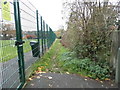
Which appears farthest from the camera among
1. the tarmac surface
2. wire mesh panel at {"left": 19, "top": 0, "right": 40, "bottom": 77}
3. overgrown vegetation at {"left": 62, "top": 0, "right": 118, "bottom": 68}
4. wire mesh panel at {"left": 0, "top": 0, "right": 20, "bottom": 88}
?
overgrown vegetation at {"left": 62, "top": 0, "right": 118, "bottom": 68}

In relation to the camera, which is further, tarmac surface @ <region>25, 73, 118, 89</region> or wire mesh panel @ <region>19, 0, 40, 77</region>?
wire mesh panel @ <region>19, 0, 40, 77</region>

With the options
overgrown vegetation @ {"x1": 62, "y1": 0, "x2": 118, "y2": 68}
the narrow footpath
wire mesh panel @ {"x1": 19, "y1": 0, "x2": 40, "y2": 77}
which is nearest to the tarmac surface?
the narrow footpath

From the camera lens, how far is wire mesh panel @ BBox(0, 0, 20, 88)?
84.3 inches

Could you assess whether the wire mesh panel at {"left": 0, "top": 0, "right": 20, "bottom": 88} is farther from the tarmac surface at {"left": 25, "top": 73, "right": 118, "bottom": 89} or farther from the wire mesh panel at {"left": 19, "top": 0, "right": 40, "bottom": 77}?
the wire mesh panel at {"left": 19, "top": 0, "right": 40, "bottom": 77}

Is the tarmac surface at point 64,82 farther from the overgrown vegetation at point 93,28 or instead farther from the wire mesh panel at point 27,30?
the overgrown vegetation at point 93,28

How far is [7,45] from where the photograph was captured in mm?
2320

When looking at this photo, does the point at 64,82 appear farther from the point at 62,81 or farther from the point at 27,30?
the point at 27,30

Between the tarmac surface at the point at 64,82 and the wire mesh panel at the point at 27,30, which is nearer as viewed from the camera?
the tarmac surface at the point at 64,82

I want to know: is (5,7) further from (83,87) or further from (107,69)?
(107,69)

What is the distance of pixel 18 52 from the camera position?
2764 millimetres

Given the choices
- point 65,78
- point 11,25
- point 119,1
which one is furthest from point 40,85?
point 119,1

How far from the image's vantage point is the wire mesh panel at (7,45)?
2.14m

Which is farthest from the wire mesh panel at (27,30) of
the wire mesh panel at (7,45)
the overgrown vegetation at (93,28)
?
the overgrown vegetation at (93,28)

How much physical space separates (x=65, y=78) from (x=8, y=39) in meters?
2.01
